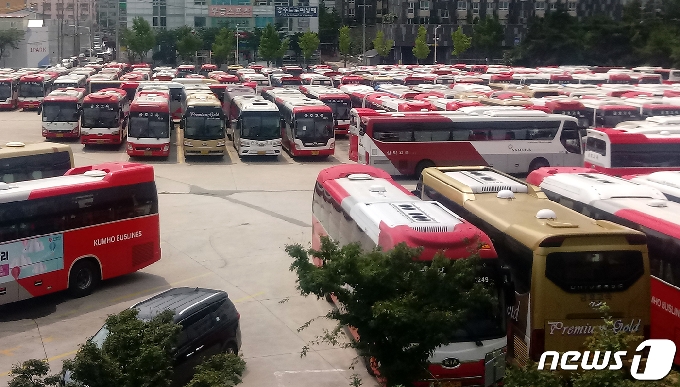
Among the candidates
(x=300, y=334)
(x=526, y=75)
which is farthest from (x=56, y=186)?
(x=526, y=75)

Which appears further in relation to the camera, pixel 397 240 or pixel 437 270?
pixel 397 240

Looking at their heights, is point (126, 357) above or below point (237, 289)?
above

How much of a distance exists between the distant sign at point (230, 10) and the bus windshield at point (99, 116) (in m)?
71.3

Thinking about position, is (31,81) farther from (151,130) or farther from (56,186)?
(56,186)

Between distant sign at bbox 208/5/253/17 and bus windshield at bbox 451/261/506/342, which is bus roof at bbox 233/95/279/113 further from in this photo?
distant sign at bbox 208/5/253/17

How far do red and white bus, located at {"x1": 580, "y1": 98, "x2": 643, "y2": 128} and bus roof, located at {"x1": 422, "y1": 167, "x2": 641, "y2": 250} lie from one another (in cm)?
2000

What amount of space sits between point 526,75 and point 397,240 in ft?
181

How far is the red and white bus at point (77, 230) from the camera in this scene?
14.8 meters

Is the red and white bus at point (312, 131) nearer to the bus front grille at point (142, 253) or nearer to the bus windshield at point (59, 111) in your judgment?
the bus windshield at point (59, 111)

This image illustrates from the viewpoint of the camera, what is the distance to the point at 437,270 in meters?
8.38

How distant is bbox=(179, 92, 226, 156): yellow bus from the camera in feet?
110

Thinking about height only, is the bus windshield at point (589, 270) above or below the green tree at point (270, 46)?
below

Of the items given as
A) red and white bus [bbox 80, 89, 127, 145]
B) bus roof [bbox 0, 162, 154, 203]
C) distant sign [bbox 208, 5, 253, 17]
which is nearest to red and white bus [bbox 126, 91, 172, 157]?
red and white bus [bbox 80, 89, 127, 145]

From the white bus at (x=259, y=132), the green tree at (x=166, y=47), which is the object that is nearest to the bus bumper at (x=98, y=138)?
the white bus at (x=259, y=132)
